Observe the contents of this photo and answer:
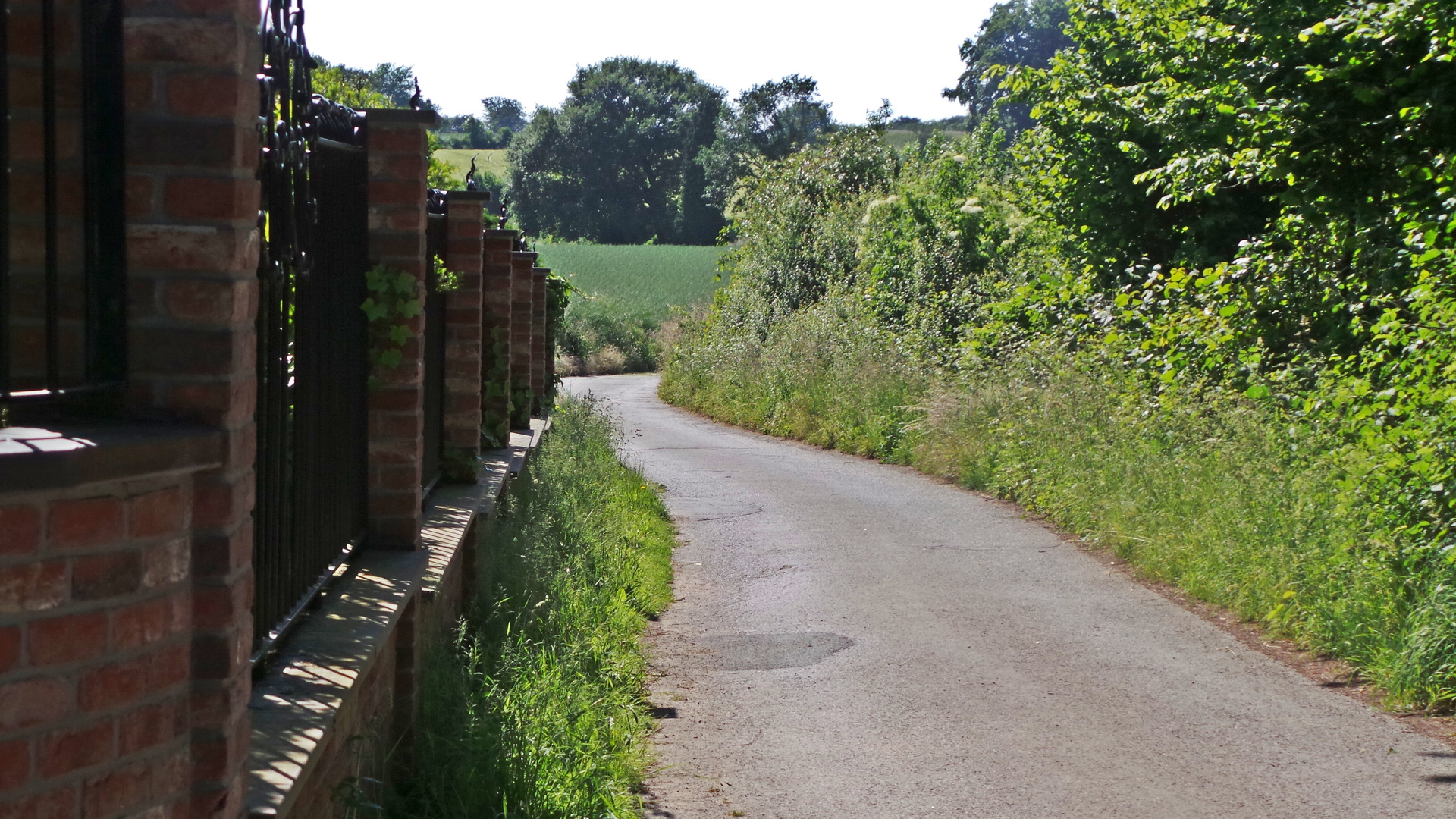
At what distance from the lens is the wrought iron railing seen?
3.23 m

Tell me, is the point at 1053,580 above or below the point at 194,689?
below

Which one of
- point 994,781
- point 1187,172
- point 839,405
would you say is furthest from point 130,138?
point 839,405

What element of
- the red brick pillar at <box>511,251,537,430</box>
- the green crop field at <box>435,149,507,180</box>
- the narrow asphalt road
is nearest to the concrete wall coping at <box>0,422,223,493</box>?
the narrow asphalt road

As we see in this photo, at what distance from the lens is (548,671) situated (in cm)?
542

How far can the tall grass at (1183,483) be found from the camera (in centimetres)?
667


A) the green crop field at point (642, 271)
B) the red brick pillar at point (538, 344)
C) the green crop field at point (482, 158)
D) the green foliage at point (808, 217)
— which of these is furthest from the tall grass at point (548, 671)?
the green crop field at point (482, 158)

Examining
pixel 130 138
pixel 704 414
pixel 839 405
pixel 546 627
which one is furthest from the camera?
pixel 704 414

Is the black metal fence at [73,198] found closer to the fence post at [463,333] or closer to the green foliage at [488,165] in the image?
the fence post at [463,333]

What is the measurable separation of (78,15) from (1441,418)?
6255 mm

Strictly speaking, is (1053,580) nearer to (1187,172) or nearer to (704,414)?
(1187,172)

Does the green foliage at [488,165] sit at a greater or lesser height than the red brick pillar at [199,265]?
greater

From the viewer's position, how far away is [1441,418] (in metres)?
6.36

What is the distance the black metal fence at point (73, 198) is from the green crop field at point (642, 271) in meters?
45.6

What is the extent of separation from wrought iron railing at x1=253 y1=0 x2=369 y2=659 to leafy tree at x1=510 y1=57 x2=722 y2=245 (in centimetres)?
8085
